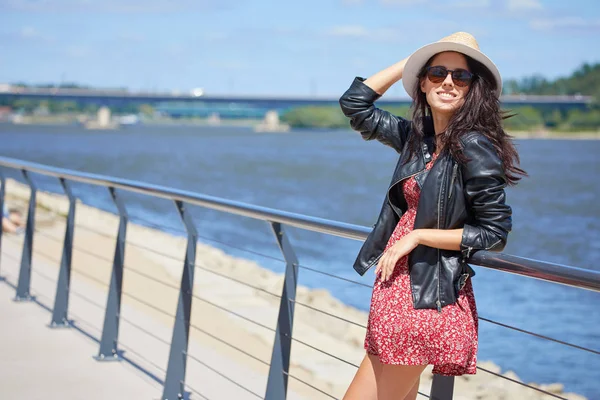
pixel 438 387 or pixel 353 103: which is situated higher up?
pixel 353 103

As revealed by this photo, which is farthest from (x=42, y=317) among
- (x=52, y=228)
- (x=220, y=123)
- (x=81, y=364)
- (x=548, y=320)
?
(x=220, y=123)

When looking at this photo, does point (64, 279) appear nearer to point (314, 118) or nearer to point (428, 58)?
→ point (428, 58)

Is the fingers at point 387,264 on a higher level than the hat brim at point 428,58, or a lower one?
lower

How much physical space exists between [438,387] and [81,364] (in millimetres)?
2951

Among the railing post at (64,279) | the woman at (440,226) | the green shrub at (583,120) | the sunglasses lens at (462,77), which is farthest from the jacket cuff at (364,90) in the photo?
the green shrub at (583,120)

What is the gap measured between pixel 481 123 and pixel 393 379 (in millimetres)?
714

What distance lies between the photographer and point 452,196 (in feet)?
7.78

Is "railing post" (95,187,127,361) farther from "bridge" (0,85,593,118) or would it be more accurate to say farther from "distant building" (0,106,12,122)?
"distant building" (0,106,12,122)

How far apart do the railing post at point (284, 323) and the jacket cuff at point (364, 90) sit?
2.79 feet

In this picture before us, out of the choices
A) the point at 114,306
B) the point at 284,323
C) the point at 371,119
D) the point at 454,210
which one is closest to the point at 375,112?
the point at 371,119

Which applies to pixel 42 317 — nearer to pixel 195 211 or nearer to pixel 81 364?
pixel 81 364

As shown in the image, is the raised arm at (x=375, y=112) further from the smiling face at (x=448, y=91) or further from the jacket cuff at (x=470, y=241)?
the jacket cuff at (x=470, y=241)

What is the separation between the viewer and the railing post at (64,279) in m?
5.82

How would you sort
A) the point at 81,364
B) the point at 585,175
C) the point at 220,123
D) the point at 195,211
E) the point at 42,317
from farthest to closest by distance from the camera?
the point at 220,123 → the point at 585,175 → the point at 195,211 → the point at 42,317 → the point at 81,364
